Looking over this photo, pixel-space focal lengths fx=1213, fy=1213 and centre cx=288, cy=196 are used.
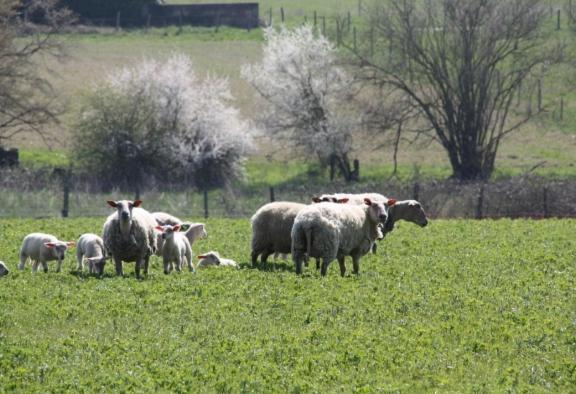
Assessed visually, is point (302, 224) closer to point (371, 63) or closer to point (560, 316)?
point (560, 316)

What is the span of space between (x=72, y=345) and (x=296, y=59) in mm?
48689

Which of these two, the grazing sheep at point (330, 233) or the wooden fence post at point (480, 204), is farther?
the wooden fence post at point (480, 204)

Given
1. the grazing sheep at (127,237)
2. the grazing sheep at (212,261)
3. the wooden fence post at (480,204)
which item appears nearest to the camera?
the grazing sheep at (127,237)

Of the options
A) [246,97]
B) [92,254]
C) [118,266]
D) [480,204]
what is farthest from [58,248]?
[246,97]

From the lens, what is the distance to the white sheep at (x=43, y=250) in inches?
851

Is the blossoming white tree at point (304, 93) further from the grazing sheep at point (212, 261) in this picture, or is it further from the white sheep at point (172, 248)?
the white sheep at point (172, 248)

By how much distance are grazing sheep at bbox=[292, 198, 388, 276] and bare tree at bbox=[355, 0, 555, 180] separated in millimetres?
32939

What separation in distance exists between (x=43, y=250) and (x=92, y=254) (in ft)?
3.07

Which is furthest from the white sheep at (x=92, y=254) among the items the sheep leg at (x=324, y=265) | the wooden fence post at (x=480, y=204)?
the wooden fence post at (x=480, y=204)

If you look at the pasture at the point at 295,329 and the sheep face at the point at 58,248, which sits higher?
the sheep face at the point at 58,248

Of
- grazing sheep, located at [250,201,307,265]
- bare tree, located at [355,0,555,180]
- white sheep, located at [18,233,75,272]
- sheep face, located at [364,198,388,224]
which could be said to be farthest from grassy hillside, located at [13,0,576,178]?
white sheep, located at [18,233,75,272]

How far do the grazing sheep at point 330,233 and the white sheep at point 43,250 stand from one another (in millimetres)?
4202

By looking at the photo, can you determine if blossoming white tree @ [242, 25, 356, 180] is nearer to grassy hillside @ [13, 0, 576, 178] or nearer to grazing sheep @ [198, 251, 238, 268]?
grassy hillside @ [13, 0, 576, 178]

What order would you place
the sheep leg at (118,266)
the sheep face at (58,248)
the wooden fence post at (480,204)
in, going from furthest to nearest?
the wooden fence post at (480,204)
the sheep face at (58,248)
the sheep leg at (118,266)
